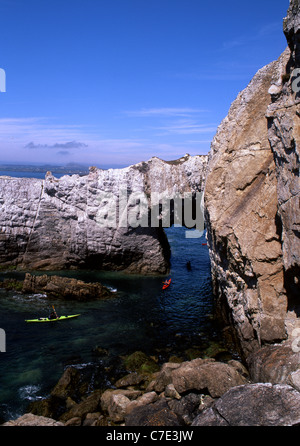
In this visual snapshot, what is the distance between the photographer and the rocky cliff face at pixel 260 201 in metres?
18.1

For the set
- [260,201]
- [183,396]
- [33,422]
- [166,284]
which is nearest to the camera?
[33,422]

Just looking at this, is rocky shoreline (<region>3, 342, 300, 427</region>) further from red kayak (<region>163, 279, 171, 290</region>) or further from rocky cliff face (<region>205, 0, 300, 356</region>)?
red kayak (<region>163, 279, 171, 290</region>)

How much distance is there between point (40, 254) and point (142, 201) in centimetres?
1654

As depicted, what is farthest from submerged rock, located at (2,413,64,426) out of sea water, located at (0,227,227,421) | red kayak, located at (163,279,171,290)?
red kayak, located at (163,279,171,290)

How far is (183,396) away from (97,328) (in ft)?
42.2

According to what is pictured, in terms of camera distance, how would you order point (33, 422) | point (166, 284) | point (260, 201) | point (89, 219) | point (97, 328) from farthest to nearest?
point (89, 219)
point (166, 284)
point (97, 328)
point (260, 201)
point (33, 422)

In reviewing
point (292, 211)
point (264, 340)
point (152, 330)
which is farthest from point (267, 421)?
point (152, 330)

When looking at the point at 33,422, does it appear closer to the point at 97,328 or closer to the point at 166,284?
the point at 97,328

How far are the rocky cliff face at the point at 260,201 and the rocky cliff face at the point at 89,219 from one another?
17.7 metres

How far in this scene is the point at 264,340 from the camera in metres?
20.7

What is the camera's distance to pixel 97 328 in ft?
98.4

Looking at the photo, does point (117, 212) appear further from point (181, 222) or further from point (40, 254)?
point (40, 254)

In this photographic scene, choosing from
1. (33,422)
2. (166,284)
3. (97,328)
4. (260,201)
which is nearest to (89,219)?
(166,284)

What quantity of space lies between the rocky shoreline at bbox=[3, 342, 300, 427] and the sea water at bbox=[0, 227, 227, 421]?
199cm
